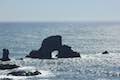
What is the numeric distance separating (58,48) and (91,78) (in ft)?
170

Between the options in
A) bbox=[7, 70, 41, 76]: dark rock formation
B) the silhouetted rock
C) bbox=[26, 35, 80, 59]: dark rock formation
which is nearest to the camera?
bbox=[7, 70, 41, 76]: dark rock formation

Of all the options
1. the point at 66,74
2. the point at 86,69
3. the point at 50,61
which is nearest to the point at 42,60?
the point at 50,61

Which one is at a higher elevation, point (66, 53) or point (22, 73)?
point (66, 53)

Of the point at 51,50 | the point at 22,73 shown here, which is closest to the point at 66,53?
the point at 51,50

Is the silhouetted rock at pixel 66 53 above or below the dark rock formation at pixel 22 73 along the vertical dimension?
above

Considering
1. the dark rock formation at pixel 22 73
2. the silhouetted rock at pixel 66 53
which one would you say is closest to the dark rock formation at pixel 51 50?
the silhouetted rock at pixel 66 53

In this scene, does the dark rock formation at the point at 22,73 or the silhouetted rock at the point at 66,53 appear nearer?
the dark rock formation at the point at 22,73

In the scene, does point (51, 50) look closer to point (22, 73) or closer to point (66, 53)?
point (66, 53)

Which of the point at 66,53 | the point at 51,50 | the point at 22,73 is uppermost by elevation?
the point at 51,50

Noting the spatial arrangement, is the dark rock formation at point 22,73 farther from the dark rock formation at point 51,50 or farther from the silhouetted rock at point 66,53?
the silhouetted rock at point 66,53

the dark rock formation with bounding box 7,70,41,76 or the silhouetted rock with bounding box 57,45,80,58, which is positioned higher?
the silhouetted rock with bounding box 57,45,80,58

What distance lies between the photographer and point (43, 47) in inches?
6033

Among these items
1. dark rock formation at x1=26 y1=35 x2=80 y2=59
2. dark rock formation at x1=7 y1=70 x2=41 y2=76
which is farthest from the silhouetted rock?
dark rock formation at x1=7 y1=70 x2=41 y2=76

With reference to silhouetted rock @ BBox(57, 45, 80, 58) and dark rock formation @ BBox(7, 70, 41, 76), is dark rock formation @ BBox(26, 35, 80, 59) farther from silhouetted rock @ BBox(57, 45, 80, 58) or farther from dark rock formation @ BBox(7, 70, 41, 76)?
dark rock formation @ BBox(7, 70, 41, 76)
